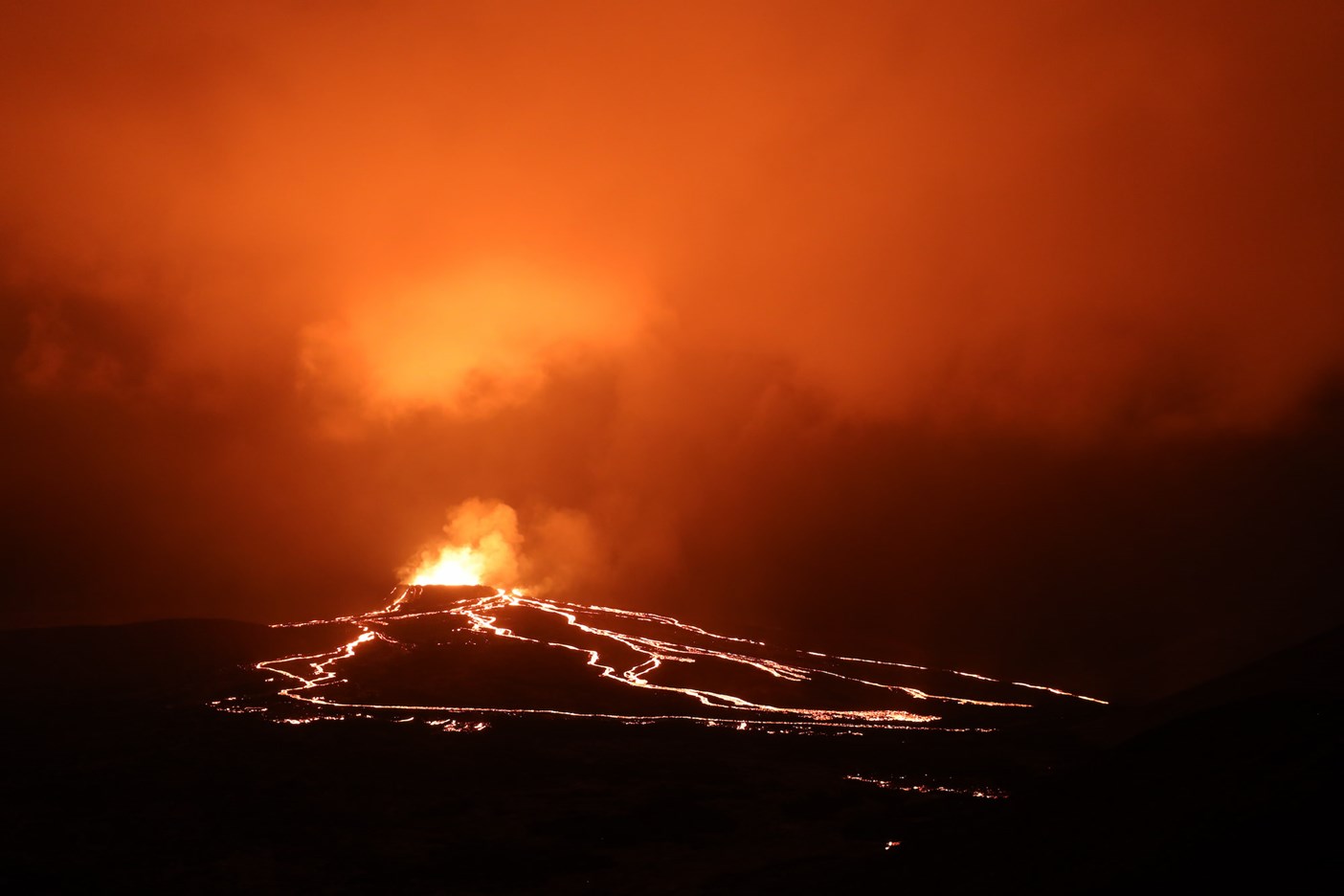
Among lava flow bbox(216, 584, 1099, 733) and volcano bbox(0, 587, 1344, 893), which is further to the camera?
lava flow bbox(216, 584, 1099, 733)

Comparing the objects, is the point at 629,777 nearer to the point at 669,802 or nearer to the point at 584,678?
the point at 669,802

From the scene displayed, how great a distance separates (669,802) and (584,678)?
40.6m

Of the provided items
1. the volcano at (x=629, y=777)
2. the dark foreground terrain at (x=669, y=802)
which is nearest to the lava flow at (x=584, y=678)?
the volcano at (x=629, y=777)

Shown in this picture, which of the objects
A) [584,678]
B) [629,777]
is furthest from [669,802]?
[584,678]

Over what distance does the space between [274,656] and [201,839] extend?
66291 mm

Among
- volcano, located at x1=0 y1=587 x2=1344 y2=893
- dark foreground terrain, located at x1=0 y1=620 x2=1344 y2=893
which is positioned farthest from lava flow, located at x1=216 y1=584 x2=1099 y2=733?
dark foreground terrain, located at x1=0 y1=620 x2=1344 y2=893

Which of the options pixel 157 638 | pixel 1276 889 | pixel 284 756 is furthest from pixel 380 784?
pixel 157 638

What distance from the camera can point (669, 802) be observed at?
48.9 m

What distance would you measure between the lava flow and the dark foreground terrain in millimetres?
5662

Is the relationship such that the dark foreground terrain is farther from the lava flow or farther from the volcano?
the lava flow

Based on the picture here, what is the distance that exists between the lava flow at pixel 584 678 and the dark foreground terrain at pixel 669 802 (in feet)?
18.6

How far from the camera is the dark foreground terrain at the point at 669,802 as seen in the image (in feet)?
Answer: 88.1

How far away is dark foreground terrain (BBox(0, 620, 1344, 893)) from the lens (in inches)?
1057

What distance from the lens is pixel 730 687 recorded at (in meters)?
92.5
